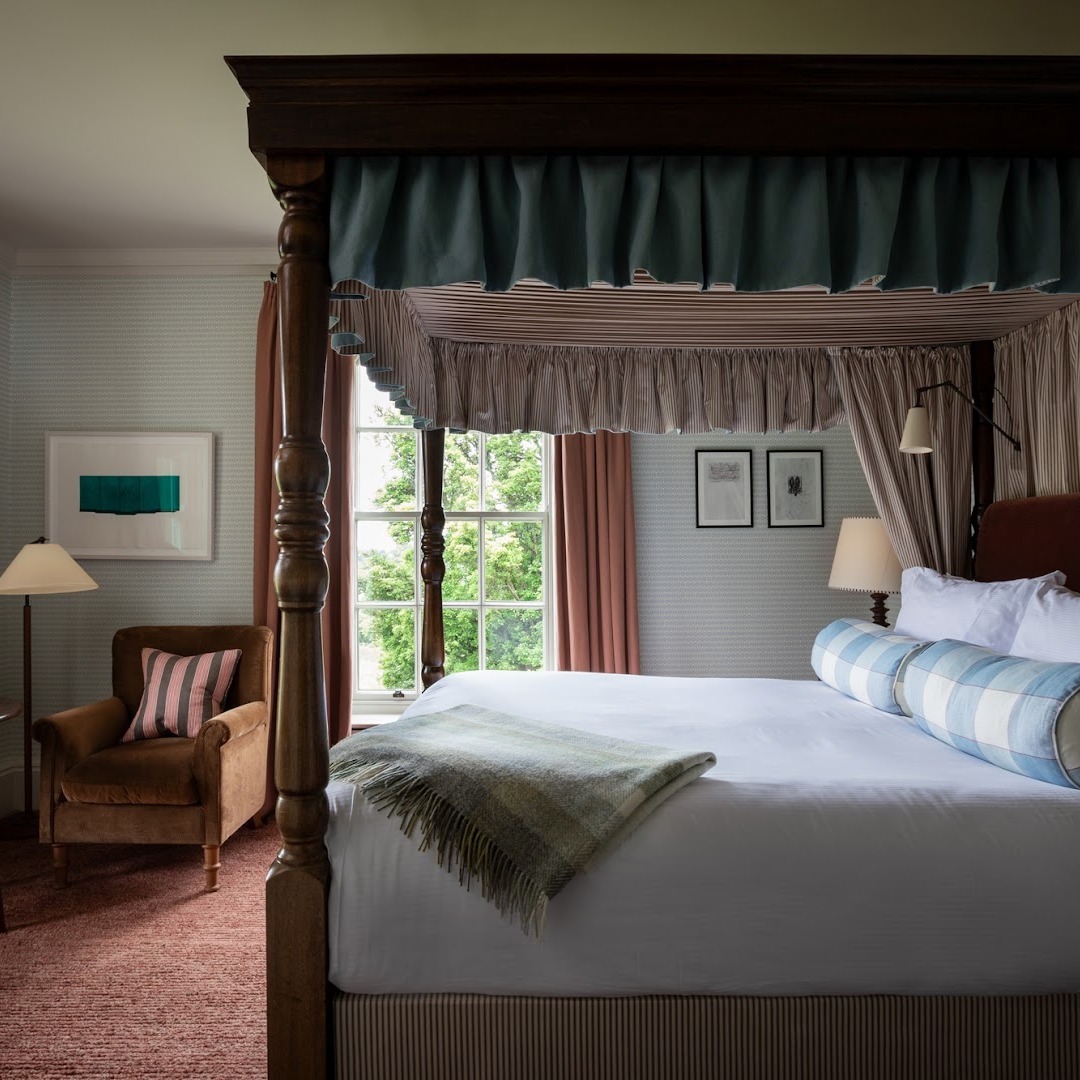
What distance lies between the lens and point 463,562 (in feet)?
15.5

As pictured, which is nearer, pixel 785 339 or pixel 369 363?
pixel 369 363

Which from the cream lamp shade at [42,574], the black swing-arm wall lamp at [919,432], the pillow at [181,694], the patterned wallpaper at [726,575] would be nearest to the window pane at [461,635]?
the patterned wallpaper at [726,575]

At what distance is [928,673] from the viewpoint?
7.27 feet

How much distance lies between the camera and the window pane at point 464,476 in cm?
474

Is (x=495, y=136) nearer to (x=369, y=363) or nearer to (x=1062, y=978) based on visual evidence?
(x=369, y=363)

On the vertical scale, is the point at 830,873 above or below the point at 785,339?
below

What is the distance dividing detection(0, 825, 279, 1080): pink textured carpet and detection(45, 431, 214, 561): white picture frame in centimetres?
154

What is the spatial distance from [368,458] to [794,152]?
343 centimetres

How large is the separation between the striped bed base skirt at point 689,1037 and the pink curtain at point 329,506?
2.60 metres

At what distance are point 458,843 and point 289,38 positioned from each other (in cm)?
253

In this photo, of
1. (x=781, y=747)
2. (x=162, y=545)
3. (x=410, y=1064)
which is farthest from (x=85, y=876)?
(x=781, y=747)

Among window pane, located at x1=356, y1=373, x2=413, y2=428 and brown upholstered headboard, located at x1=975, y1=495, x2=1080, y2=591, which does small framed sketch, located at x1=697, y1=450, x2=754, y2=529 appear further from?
window pane, located at x1=356, y1=373, x2=413, y2=428

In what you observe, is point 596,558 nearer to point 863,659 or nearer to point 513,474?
point 513,474

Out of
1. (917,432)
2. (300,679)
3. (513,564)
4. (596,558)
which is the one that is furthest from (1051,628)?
(513,564)
